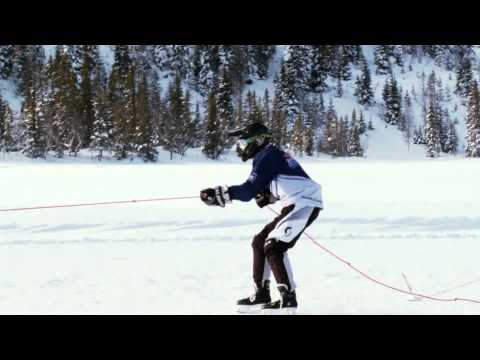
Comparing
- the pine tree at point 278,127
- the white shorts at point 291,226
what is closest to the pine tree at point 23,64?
the pine tree at point 278,127

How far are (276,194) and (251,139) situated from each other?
1.81ft

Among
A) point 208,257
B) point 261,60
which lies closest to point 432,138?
point 261,60

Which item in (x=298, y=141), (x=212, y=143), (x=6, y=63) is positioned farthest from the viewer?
(x=6, y=63)

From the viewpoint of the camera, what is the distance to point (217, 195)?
175 inches

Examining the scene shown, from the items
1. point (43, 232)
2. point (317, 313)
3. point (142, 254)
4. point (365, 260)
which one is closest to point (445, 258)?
point (365, 260)

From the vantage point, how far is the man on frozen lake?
14.4ft

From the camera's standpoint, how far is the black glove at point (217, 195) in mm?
4424

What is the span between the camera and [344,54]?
354 ft

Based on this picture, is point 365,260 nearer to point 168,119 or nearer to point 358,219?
point 358,219

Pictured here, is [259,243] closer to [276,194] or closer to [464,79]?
[276,194]

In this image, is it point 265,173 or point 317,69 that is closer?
point 265,173

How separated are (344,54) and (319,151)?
34.7 metres

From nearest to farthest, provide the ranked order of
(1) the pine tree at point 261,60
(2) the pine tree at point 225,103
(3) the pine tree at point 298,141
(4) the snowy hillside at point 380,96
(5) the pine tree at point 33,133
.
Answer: (5) the pine tree at point 33,133, (3) the pine tree at point 298,141, (2) the pine tree at point 225,103, (4) the snowy hillside at point 380,96, (1) the pine tree at point 261,60

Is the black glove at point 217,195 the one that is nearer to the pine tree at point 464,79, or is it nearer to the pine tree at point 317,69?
the pine tree at point 317,69
